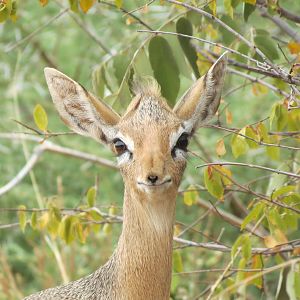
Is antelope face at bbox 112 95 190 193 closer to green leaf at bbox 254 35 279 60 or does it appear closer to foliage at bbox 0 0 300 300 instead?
foliage at bbox 0 0 300 300

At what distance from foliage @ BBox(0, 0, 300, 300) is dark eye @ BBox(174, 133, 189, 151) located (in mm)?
175

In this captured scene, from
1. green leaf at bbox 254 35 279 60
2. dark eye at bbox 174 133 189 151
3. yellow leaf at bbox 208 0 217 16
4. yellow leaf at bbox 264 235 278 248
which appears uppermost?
yellow leaf at bbox 208 0 217 16

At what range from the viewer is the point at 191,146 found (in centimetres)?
863

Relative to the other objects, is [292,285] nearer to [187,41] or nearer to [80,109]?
[80,109]

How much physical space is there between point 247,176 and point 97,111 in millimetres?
4466

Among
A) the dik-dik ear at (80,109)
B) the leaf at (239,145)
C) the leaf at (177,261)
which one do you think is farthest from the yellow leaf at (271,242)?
the leaf at (177,261)

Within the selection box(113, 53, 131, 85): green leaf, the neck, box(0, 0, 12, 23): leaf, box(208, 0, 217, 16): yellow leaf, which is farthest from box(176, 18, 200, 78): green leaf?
box(0, 0, 12, 23): leaf

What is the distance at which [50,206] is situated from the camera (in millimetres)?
5520

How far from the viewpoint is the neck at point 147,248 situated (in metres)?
4.58

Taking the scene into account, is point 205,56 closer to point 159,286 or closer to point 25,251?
point 159,286

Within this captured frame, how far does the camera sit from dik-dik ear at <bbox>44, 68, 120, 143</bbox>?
4.79 m

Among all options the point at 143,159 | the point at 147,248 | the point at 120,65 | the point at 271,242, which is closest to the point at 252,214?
the point at 271,242

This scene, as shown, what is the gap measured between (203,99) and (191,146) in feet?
12.5

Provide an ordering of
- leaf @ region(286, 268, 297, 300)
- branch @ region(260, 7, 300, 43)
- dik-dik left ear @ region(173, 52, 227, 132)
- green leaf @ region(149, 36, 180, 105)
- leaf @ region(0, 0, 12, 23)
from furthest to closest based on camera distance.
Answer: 1. branch @ region(260, 7, 300, 43)
2. green leaf @ region(149, 36, 180, 105)
3. dik-dik left ear @ region(173, 52, 227, 132)
4. leaf @ region(286, 268, 297, 300)
5. leaf @ region(0, 0, 12, 23)
